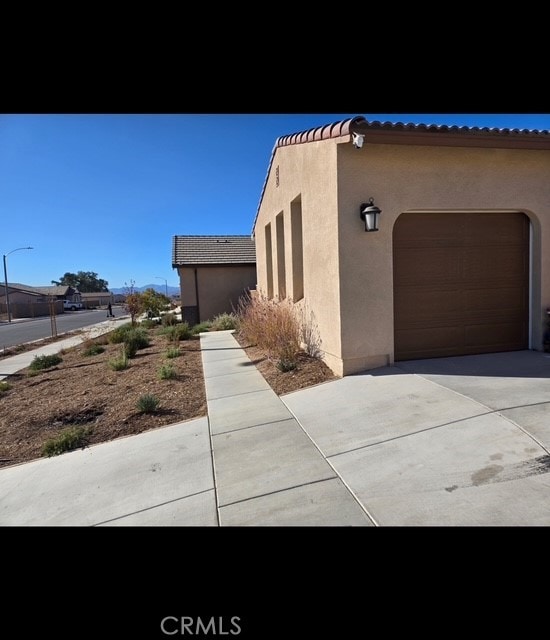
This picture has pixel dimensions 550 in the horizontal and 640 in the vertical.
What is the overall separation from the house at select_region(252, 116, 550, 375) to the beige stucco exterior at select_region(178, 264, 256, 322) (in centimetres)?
1026

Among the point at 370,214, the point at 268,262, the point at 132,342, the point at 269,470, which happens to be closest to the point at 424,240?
the point at 370,214

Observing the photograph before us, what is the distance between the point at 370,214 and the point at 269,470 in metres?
3.96

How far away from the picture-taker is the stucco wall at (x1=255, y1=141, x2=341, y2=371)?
212 inches

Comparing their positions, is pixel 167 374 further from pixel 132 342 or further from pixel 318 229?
pixel 318 229

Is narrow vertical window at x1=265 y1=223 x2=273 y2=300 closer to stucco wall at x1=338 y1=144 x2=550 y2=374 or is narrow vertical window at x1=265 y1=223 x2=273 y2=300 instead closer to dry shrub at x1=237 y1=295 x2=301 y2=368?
dry shrub at x1=237 y1=295 x2=301 y2=368

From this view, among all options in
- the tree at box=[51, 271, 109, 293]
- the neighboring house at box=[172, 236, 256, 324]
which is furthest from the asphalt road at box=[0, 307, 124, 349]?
the tree at box=[51, 271, 109, 293]

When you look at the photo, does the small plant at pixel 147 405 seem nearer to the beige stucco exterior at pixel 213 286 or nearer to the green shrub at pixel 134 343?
the green shrub at pixel 134 343

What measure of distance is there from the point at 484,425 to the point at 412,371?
1.83 meters

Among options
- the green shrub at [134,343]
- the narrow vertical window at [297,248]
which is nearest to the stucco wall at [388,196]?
the narrow vertical window at [297,248]

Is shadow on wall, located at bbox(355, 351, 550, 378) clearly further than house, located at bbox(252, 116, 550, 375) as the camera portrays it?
No

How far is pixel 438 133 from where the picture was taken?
486 cm
